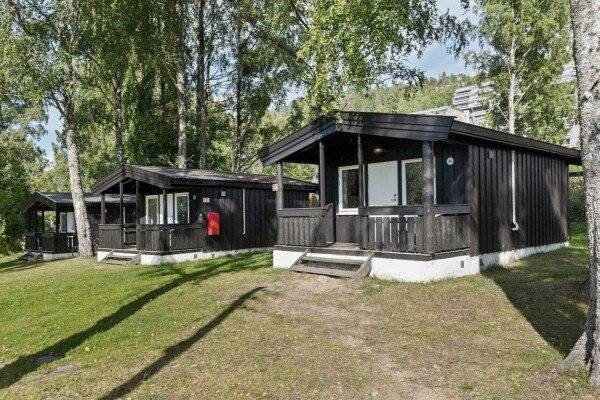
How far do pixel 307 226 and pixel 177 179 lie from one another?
535cm

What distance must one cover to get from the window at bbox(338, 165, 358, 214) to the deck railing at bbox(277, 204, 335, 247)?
5.50 ft

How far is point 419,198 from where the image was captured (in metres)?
11.4

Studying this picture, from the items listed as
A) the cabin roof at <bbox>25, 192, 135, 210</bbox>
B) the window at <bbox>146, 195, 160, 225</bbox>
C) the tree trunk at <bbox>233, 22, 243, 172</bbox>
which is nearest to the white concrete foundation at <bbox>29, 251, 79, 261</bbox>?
the cabin roof at <bbox>25, 192, 135, 210</bbox>

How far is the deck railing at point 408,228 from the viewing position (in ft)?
31.2

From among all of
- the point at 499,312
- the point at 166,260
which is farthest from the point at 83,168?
the point at 499,312

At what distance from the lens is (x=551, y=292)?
784cm

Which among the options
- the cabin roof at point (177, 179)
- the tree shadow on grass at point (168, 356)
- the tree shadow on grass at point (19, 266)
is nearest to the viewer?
the tree shadow on grass at point (168, 356)

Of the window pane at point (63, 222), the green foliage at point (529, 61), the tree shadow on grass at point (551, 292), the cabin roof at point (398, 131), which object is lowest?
the tree shadow on grass at point (551, 292)

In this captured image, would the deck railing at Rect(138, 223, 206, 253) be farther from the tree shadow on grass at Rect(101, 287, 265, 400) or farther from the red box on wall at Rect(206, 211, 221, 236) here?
the tree shadow on grass at Rect(101, 287, 265, 400)

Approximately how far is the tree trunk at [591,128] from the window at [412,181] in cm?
690

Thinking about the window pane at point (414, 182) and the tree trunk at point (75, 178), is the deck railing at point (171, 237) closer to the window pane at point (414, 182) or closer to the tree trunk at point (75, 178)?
the tree trunk at point (75, 178)

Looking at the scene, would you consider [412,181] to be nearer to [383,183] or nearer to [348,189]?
[383,183]

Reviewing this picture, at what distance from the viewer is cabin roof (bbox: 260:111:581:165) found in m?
9.39

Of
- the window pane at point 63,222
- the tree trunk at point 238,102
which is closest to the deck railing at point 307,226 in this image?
the tree trunk at point 238,102
